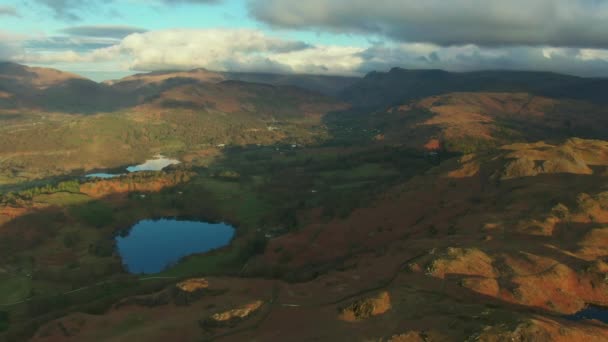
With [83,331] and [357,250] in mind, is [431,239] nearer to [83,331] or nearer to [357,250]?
[357,250]

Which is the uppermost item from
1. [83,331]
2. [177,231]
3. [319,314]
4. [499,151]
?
[499,151]

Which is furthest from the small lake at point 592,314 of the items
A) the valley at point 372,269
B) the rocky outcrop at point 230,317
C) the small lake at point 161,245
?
the small lake at point 161,245

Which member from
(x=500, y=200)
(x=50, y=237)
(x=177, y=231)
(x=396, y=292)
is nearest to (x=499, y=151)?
(x=500, y=200)

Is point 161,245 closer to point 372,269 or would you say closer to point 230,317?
point 230,317

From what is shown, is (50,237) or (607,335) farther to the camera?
(50,237)

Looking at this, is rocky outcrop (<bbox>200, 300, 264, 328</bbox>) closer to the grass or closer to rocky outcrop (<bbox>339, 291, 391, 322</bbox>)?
rocky outcrop (<bbox>339, 291, 391, 322</bbox>)

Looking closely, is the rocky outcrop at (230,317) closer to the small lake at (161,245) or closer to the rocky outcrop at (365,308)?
the rocky outcrop at (365,308)

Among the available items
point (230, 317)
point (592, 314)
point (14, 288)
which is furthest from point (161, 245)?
point (592, 314)
